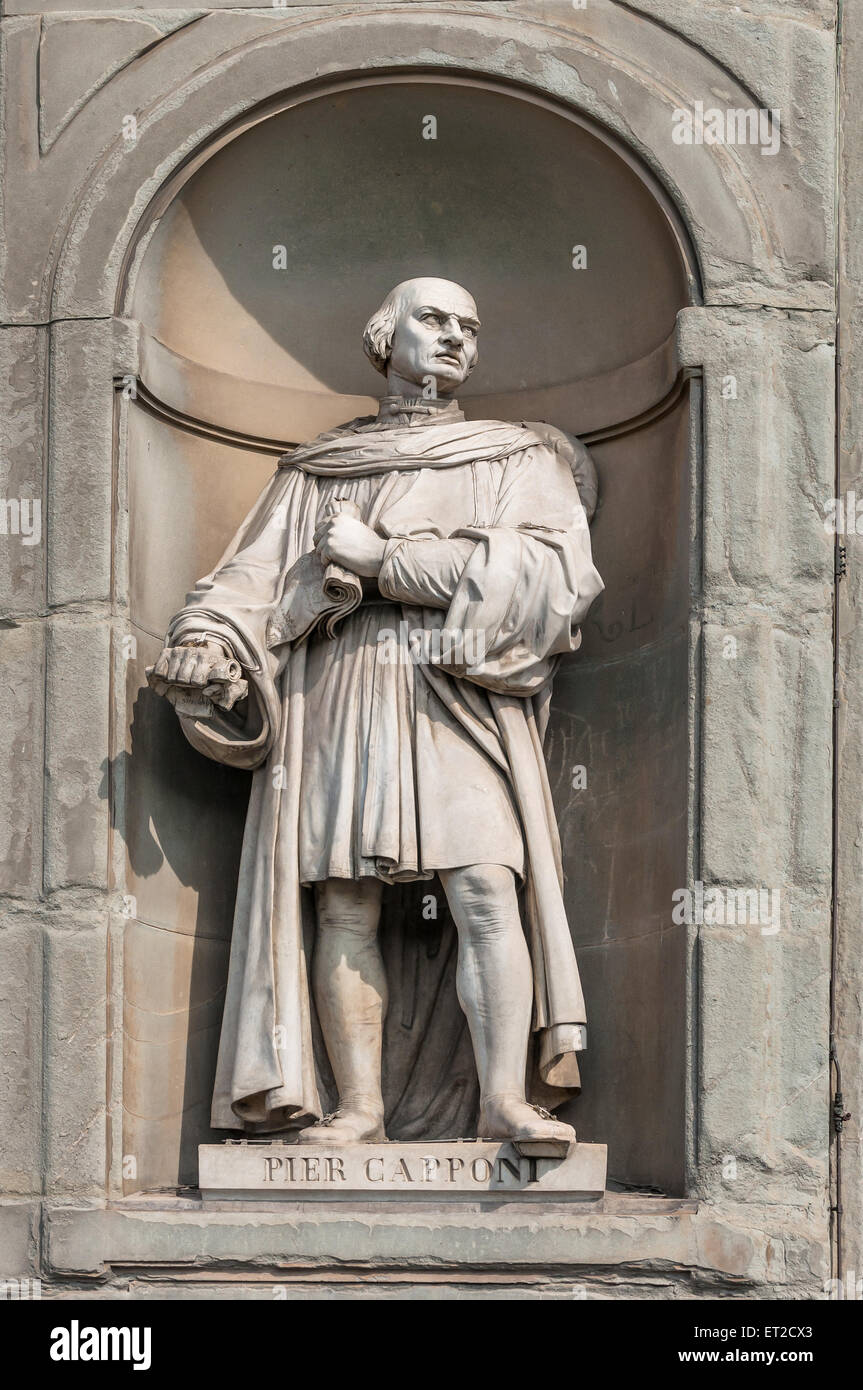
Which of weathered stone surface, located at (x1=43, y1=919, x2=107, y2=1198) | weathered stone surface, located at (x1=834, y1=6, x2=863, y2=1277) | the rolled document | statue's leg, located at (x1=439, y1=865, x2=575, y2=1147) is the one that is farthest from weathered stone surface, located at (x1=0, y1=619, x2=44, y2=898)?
weathered stone surface, located at (x1=834, y1=6, x2=863, y2=1277)

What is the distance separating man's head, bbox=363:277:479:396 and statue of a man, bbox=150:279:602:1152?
31 centimetres

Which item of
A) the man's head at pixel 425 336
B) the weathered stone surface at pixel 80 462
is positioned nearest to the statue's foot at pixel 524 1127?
the weathered stone surface at pixel 80 462

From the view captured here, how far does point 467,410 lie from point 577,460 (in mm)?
547

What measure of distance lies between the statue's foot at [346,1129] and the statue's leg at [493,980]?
0.32 metres

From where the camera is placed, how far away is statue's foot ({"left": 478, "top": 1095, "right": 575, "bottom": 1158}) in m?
8.68

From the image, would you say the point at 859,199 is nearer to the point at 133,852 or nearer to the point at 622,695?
the point at 622,695

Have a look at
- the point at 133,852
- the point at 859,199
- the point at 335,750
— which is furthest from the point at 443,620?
the point at 859,199

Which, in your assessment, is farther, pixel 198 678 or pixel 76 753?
pixel 76 753

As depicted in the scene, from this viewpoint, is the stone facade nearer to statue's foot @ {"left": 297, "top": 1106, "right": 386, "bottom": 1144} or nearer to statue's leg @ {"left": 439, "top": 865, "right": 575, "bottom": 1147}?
statue's foot @ {"left": 297, "top": 1106, "right": 386, "bottom": 1144}

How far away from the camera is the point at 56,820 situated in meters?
9.12

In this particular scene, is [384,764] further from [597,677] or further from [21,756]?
[21,756]

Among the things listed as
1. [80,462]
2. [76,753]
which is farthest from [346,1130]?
[80,462]

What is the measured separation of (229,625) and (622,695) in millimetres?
A: 1278

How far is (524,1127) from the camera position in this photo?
343 inches
